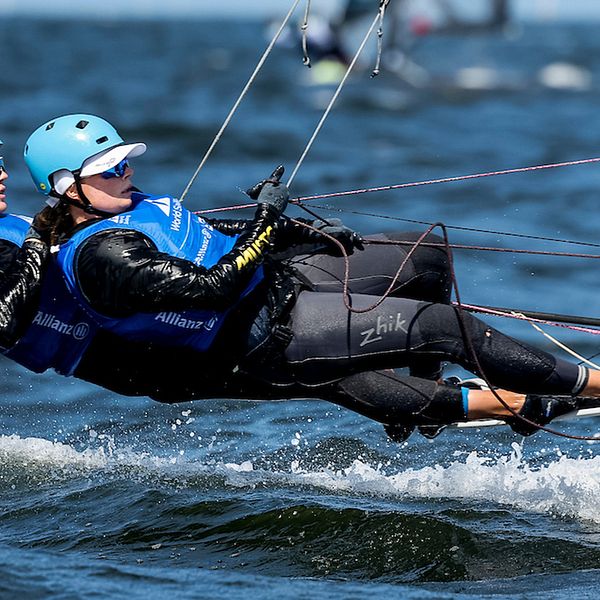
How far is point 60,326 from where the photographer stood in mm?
4531

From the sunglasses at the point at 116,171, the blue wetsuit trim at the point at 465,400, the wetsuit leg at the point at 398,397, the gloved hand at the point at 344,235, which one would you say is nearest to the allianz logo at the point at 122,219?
the sunglasses at the point at 116,171

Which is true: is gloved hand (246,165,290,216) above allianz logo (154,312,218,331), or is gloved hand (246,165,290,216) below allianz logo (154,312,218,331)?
above

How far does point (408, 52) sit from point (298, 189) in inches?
672

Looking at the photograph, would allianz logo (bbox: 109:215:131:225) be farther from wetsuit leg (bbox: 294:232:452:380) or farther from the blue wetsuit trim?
the blue wetsuit trim

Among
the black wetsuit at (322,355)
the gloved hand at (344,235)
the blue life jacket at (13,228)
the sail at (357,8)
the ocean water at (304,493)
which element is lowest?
the ocean water at (304,493)

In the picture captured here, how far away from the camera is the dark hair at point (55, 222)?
14.4ft

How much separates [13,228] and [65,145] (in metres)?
0.44

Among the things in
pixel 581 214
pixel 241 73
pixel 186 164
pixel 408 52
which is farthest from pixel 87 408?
pixel 241 73

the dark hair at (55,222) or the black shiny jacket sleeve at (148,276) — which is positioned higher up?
the dark hair at (55,222)

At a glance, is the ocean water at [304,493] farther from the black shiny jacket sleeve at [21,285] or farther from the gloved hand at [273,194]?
the black shiny jacket sleeve at [21,285]

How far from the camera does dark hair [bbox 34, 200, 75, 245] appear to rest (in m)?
4.39

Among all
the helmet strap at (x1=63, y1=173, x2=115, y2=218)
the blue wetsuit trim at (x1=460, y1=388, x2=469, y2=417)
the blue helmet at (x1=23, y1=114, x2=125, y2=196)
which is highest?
the blue helmet at (x1=23, y1=114, x2=125, y2=196)

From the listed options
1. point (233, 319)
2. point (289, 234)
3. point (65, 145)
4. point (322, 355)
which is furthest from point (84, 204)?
point (322, 355)

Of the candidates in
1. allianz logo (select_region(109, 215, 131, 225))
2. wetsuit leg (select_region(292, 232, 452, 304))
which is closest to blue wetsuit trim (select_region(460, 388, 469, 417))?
wetsuit leg (select_region(292, 232, 452, 304))
